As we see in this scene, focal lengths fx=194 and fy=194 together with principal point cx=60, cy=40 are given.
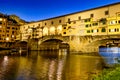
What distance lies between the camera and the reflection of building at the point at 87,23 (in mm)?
59156

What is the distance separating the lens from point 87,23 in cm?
6756

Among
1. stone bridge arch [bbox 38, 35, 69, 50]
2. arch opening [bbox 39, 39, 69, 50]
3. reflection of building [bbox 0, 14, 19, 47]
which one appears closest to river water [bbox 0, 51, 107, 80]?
stone bridge arch [bbox 38, 35, 69, 50]

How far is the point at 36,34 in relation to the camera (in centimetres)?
9794

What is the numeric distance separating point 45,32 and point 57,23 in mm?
10453

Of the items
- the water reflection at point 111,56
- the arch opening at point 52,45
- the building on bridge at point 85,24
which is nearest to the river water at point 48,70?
the water reflection at point 111,56

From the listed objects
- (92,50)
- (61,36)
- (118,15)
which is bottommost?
(92,50)

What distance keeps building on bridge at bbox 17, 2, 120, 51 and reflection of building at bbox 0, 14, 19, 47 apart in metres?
29.8

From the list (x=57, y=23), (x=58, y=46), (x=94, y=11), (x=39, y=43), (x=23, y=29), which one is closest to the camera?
Answer: (x=94, y=11)

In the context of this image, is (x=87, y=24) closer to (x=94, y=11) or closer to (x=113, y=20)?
(x=94, y=11)

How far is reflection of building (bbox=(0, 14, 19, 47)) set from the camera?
110 m

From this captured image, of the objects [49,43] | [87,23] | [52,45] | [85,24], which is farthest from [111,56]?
[52,45]

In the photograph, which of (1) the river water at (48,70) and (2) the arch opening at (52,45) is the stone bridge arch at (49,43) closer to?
(2) the arch opening at (52,45)

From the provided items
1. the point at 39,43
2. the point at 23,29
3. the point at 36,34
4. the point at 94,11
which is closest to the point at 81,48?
the point at 94,11

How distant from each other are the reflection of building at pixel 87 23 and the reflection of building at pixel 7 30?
2910 centimetres
